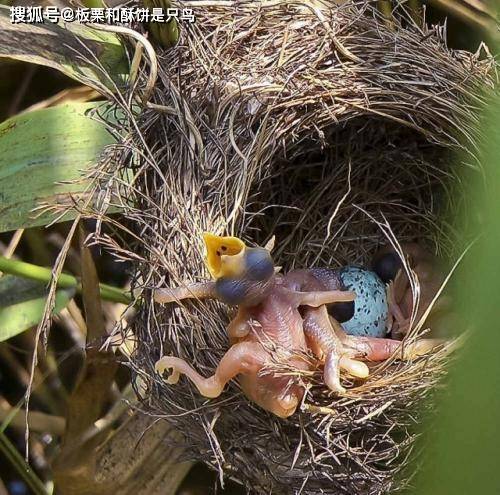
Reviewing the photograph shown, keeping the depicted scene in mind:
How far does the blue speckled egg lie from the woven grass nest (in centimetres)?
11

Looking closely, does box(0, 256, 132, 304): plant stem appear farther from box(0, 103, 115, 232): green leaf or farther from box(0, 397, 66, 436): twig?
box(0, 397, 66, 436): twig

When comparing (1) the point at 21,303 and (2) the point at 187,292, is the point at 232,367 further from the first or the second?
(1) the point at 21,303

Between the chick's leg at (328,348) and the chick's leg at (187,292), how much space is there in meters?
0.14

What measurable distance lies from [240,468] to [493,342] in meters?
0.78

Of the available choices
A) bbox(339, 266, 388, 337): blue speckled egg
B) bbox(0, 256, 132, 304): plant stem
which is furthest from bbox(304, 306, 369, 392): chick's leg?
bbox(0, 256, 132, 304): plant stem

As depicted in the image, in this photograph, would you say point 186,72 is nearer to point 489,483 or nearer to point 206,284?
point 206,284

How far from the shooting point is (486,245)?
0.12 metres

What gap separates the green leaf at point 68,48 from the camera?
3.10 feet

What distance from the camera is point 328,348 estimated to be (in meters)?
0.83

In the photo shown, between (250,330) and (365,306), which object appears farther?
(365,306)

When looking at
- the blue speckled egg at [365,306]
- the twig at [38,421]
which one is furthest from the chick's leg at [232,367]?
the twig at [38,421]

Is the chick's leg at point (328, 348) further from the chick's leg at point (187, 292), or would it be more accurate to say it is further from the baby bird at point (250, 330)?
the chick's leg at point (187, 292)

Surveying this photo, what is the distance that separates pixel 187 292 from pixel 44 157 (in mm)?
325

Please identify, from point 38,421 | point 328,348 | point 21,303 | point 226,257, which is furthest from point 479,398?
point 38,421
